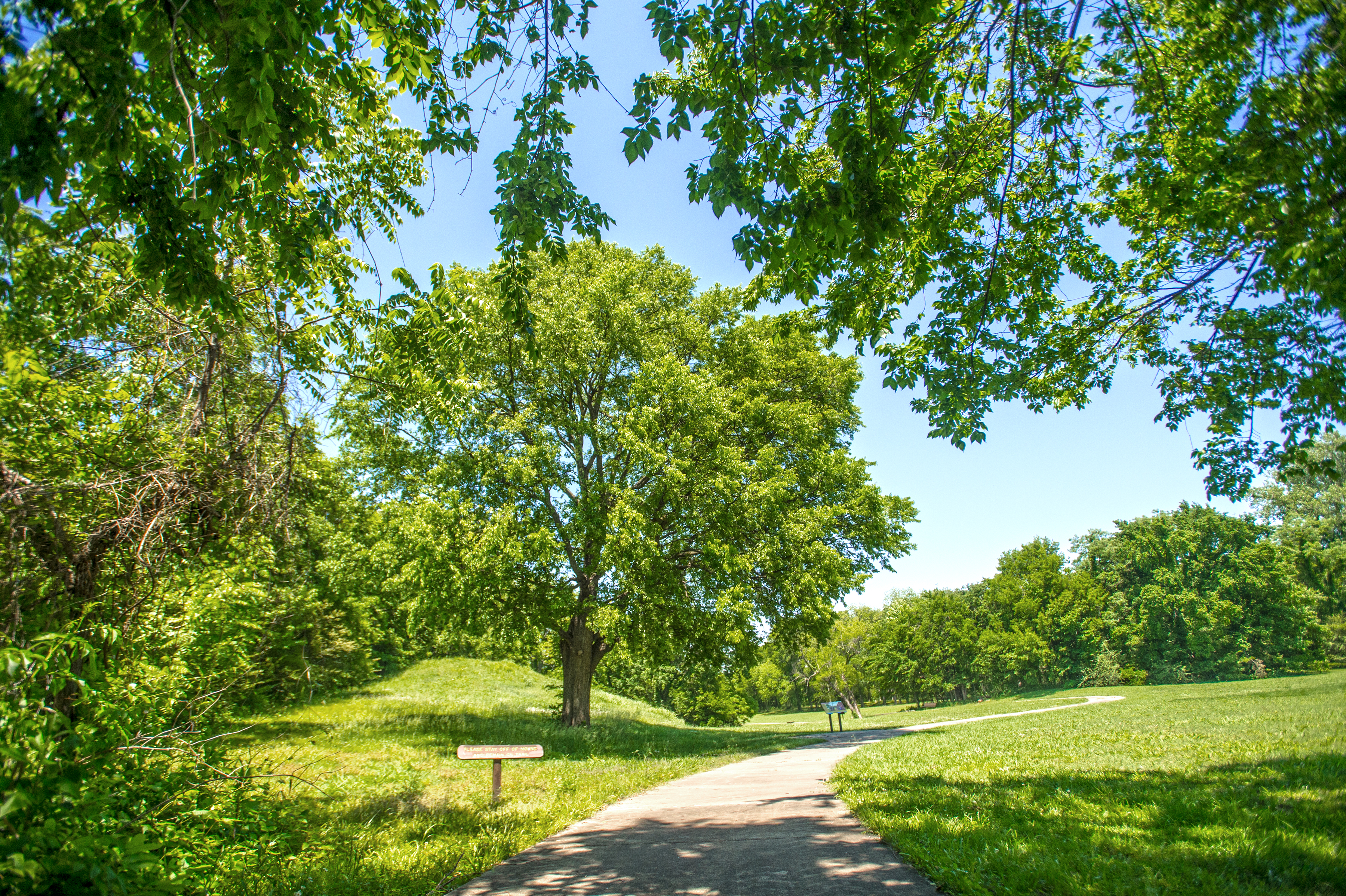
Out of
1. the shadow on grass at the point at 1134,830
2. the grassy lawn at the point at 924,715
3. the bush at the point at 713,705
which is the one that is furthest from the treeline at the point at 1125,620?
the shadow on grass at the point at 1134,830

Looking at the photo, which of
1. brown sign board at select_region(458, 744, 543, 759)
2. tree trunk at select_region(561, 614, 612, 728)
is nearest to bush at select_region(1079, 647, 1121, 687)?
tree trunk at select_region(561, 614, 612, 728)

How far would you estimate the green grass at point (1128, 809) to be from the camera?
3.84m

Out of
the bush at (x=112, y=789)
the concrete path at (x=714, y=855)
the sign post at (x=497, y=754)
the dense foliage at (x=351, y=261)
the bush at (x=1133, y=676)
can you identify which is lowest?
the bush at (x=1133, y=676)

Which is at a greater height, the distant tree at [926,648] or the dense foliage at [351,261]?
the dense foliage at [351,261]

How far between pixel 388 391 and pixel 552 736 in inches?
413

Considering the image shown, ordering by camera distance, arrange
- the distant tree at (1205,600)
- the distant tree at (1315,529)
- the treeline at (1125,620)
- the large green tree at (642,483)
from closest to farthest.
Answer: the large green tree at (642,483), the distant tree at (1315,529), the treeline at (1125,620), the distant tree at (1205,600)

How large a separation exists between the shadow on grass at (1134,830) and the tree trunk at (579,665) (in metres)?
11.6

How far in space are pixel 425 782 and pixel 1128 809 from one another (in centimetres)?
871

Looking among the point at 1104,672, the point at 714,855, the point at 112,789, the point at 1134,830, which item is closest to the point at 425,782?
the point at 714,855

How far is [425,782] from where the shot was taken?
29.1ft

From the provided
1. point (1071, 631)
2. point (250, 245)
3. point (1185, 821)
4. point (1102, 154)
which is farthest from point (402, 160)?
point (1071, 631)

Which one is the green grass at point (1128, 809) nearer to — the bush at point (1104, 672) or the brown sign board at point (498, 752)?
the brown sign board at point (498, 752)

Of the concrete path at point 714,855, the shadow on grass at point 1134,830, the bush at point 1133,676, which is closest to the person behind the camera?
the shadow on grass at point 1134,830

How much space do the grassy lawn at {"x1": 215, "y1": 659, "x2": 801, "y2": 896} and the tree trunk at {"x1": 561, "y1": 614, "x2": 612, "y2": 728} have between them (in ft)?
2.20
